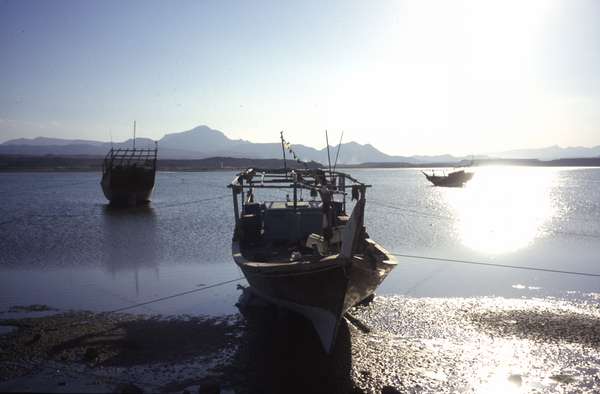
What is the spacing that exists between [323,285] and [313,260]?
0.67m

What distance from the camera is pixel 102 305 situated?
1472 centimetres

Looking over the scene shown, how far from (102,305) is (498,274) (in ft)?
49.3

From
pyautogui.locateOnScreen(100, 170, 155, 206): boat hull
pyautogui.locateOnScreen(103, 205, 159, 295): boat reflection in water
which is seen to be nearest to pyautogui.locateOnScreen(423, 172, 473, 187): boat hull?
pyautogui.locateOnScreen(100, 170, 155, 206): boat hull

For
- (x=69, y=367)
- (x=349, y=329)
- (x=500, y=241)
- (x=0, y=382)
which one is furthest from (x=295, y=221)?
(x=500, y=241)

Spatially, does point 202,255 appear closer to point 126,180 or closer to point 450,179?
point 126,180

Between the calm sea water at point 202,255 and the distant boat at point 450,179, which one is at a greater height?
the distant boat at point 450,179

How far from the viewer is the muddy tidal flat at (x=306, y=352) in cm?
949

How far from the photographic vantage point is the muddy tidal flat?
9.49 meters

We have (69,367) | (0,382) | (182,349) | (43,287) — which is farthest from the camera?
(43,287)

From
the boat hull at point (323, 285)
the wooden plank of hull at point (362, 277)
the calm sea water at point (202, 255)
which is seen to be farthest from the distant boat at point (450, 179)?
the boat hull at point (323, 285)

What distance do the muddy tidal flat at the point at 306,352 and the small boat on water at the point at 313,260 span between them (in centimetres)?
91

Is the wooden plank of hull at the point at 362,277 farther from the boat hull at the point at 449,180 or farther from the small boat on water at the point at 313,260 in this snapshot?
the boat hull at the point at 449,180

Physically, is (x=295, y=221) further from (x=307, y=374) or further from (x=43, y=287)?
(x=43, y=287)

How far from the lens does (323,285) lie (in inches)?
424
